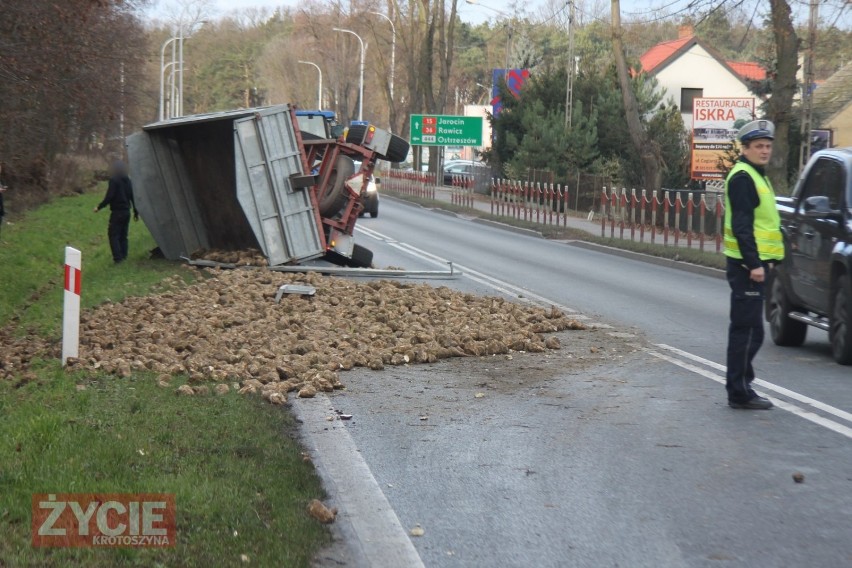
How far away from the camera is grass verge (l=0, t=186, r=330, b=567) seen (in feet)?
16.2

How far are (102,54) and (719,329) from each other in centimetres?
2250

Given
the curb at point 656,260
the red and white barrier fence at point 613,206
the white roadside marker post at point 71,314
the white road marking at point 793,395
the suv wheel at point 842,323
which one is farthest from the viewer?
the red and white barrier fence at point 613,206

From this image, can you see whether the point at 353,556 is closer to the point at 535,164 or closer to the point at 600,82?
the point at 535,164

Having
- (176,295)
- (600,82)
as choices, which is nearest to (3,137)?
(176,295)

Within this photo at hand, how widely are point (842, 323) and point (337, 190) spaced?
35.0 feet

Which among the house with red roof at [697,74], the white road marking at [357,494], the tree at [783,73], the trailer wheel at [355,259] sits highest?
the house with red roof at [697,74]

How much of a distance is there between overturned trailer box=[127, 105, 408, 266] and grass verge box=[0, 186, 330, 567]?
7.99m

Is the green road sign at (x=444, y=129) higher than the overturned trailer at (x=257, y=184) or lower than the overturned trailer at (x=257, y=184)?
higher

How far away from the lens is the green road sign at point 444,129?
57.1m

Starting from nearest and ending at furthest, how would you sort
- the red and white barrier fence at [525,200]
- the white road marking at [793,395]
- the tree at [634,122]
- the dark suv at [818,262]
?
the white road marking at [793,395] → the dark suv at [818,262] → the tree at [634,122] → the red and white barrier fence at [525,200]

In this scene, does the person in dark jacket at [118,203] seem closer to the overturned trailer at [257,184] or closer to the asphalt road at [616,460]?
the overturned trailer at [257,184]

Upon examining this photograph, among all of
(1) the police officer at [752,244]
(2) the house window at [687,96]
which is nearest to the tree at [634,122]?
(1) the police officer at [752,244]

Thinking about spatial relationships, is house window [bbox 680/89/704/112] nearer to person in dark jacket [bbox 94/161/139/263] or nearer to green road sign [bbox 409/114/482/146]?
green road sign [bbox 409/114/482/146]

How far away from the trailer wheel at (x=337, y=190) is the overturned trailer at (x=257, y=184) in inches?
0.6
